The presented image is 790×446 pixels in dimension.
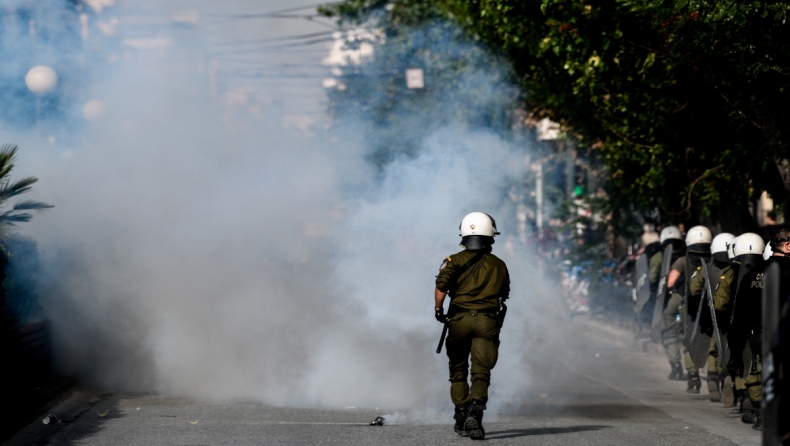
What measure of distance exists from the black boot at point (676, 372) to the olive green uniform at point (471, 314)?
17.5ft

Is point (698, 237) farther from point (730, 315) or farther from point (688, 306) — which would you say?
point (730, 315)

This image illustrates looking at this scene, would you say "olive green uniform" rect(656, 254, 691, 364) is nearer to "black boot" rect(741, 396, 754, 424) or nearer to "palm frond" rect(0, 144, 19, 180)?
"black boot" rect(741, 396, 754, 424)

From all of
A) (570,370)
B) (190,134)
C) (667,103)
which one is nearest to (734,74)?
(667,103)

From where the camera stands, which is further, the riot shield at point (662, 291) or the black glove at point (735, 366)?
the riot shield at point (662, 291)

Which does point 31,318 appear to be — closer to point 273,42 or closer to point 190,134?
point 190,134

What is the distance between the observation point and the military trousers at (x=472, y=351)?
Result: 8.45 meters

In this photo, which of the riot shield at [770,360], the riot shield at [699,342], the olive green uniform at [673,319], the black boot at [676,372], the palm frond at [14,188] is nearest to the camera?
the riot shield at [770,360]

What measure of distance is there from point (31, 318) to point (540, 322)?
5309 mm

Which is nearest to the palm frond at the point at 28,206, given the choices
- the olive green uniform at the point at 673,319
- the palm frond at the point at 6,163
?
the palm frond at the point at 6,163

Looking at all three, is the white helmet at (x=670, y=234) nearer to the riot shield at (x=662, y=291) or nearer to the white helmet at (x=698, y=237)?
the riot shield at (x=662, y=291)

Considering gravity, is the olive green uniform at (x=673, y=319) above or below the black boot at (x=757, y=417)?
above

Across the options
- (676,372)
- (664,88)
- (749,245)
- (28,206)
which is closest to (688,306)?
(749,245)

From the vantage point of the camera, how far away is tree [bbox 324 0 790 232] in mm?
10438

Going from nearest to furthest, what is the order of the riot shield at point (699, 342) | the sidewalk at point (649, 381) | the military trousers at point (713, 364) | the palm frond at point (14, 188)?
1. the sidewalk at point (649, 381)
2. the palm frond at point (14, 188)
3. the riot shield at point (699, 342)
4. the military trousers at point (713, 364)
